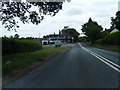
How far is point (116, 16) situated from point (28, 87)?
90821 millimetres

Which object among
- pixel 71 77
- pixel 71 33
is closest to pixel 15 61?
pixel 71 77

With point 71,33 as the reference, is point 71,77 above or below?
below

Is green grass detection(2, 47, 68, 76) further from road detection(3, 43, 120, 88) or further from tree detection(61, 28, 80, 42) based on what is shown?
tree detection(61, 28, 80, 42)

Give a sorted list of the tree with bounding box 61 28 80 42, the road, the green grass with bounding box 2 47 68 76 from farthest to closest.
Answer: the tree with bounding box 61 28 80 42, the green grass with bounding box 2 47 68 76, the road

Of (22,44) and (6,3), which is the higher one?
(6,3)

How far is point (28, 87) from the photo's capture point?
661 cm

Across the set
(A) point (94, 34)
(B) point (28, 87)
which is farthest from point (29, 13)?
(A) point (94, 34)

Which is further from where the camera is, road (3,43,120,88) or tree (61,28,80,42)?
tree (61,28,80,42)

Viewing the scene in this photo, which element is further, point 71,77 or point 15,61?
point 15,61

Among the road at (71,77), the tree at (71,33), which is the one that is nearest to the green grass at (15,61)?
the road at (71,77)

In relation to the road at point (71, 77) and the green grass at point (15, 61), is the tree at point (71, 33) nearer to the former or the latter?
the green grass at point (15, 61)

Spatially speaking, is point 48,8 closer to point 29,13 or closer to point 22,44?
point 29,13

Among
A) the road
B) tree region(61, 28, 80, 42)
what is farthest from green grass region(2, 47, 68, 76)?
tree region(61, 28, 80, 42)

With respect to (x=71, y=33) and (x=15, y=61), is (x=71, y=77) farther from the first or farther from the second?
(x=71, y=33)
